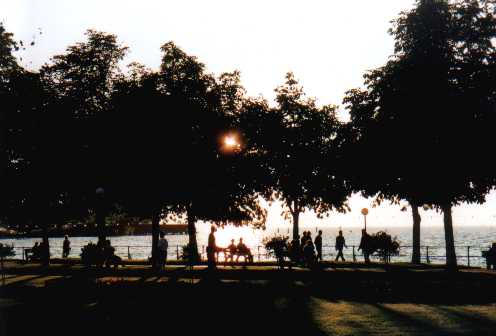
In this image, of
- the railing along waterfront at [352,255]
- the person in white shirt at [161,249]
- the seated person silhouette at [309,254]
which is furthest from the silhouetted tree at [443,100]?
the person in white shirt at [161,249]

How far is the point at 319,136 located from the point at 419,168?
12.4m

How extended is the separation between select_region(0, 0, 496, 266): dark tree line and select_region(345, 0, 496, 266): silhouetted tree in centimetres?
7

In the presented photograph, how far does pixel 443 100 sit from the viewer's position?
33.2 m

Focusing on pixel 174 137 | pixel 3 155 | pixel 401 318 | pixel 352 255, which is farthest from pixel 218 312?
pixel 352 255

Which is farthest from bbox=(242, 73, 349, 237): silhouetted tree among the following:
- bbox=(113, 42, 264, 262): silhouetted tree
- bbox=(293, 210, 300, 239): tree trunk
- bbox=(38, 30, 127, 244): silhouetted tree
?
bbox=(38, 30, 127, 244): silhouetted tree

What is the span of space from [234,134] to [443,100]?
48.6 ft

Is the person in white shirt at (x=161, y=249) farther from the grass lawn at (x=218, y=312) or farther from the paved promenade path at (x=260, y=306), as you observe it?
the grass lawn at (x=218, y=312)

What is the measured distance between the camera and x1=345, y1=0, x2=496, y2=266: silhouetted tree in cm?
3306

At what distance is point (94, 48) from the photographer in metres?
39.3

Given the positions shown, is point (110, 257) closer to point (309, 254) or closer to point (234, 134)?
point (309, 254)

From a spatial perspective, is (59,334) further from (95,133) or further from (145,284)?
(95,133)

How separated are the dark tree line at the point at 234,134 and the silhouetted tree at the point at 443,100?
0.07m

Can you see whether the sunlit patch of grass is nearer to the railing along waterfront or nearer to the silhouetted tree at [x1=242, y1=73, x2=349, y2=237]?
the railing along waterfront

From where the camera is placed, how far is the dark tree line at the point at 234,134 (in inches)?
1319
